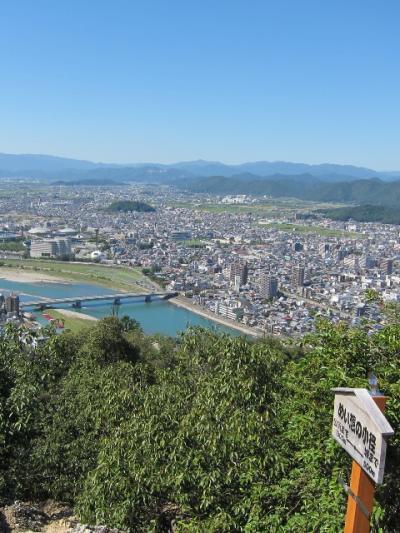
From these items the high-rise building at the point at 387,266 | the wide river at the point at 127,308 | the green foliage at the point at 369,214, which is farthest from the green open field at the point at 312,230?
the wide river at the point at 127,308

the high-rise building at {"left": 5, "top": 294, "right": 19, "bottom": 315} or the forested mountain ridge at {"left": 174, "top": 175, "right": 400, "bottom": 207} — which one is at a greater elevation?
the forested mountain ridge at {"left": 174, "top": 175, "right": 400, "bottom": 207}

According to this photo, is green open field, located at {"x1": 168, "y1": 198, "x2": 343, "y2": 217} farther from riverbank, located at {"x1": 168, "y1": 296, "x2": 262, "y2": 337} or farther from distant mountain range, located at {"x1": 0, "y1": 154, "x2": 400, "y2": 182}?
distant mountain range, located at {"x1": 0, "y1": 154, "x2": 400, "y2": 182}

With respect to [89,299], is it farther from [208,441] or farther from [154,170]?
[154,170]

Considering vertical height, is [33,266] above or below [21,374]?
below

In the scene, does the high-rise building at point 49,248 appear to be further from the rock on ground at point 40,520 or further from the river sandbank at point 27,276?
the rock on ground at point 40,520

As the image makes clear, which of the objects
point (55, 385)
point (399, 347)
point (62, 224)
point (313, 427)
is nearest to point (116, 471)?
point (313, 427)

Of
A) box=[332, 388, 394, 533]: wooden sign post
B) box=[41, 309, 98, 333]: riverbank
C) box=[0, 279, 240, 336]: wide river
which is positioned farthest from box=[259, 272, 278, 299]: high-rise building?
box=[332, 388, 394, 533]: wooden sign post

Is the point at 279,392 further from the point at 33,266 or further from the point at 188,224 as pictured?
the point at 188,224

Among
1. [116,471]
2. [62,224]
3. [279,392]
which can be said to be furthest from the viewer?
[62,224]

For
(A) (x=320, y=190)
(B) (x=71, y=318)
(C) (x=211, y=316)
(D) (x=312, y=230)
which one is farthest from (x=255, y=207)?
(B) (x=71, y=318)
